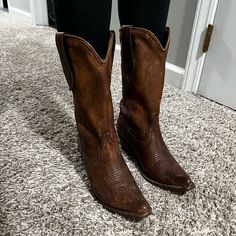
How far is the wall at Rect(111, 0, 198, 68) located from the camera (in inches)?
44.0

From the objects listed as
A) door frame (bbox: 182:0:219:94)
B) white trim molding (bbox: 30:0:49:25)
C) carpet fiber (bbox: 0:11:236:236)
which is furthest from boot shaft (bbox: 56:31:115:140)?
white trim molding (bbox: 30:0:49:25)

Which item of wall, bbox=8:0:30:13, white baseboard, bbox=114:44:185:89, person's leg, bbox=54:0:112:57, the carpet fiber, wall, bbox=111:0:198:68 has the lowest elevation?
the carpet fiber

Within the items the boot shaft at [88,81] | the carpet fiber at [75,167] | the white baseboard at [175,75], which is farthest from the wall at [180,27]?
the boot shaft at [88,81]

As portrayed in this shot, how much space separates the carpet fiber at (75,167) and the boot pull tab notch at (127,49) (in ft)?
0.90

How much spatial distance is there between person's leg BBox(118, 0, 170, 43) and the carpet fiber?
37cm

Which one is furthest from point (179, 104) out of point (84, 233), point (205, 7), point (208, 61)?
point (84, 233)

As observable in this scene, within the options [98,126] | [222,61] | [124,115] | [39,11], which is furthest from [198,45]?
[39,11]

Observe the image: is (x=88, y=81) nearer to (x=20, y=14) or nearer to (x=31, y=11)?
(x=31, y=11)

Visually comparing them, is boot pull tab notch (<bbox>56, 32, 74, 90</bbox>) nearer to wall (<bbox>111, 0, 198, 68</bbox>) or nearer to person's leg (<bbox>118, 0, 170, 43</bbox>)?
person's leg (<bbox>118, 0, 170, 43</bbox>)

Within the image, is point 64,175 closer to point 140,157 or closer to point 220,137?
point 140,157

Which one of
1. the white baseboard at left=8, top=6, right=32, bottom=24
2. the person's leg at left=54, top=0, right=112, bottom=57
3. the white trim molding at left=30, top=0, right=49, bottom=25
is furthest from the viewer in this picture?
the white baseboard at left=8, top=6, right=32, bottom=24

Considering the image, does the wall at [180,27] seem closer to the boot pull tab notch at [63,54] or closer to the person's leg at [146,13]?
the person's leg at [146,13]

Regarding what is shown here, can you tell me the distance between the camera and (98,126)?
62 cm

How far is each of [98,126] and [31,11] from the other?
1.66 meters
